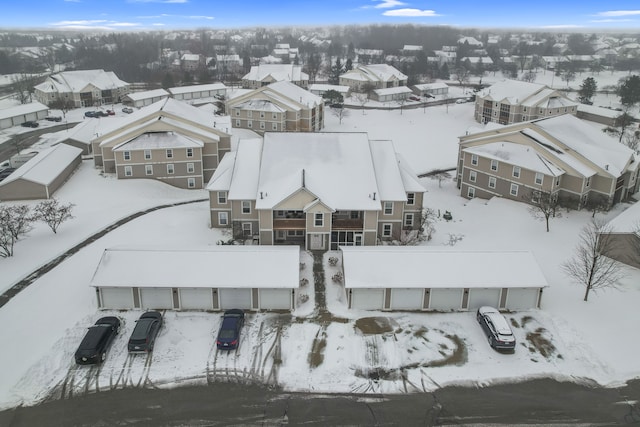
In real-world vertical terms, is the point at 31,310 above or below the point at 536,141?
below

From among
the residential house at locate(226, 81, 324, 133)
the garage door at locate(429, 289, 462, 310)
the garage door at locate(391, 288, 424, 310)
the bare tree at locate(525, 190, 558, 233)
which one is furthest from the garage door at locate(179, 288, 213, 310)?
the residential house at locate(226, 81, 324, 133)

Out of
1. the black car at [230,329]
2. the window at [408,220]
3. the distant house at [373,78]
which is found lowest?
the black car at [230,329]

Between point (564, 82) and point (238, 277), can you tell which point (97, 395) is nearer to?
point (238, 277)

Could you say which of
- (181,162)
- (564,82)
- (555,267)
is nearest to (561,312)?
(555,267)

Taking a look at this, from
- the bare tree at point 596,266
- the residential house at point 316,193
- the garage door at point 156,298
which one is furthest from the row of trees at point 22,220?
the bare tree at point 596,266

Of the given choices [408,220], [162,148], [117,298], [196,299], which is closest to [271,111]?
[162,148]

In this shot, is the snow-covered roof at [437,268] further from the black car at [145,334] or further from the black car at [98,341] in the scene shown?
the black car at [98,341]

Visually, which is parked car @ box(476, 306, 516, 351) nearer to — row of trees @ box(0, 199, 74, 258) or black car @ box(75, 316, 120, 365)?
black car @ box(75, 316, 120, 365)
